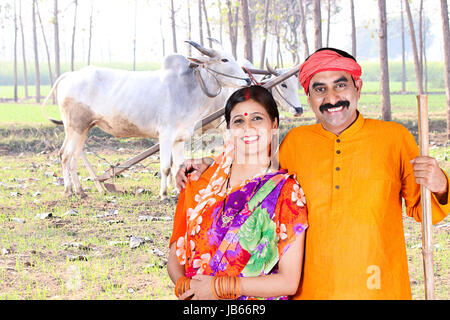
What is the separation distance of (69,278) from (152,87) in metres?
3.55

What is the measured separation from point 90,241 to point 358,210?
3.42m

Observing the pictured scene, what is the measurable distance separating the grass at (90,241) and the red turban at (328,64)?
2.05 m

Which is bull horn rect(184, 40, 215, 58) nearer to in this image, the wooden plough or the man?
the wooden plough

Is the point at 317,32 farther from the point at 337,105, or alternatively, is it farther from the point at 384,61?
the point at 337,105

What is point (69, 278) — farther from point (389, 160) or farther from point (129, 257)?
point (389, 160)

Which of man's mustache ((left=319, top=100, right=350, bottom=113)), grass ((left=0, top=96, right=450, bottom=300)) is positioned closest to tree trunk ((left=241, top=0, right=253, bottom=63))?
grass ((left=0, top=96, right=450, bottom=300))

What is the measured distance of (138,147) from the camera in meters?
12.3

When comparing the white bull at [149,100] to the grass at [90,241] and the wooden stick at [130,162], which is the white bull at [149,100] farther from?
the grass at [90,241]

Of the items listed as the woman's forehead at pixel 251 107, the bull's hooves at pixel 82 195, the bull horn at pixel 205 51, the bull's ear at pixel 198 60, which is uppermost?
the bull horn at pixel 205 51

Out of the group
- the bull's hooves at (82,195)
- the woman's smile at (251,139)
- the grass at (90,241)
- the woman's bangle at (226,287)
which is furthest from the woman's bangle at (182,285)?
the bull's hooves at (82,195)

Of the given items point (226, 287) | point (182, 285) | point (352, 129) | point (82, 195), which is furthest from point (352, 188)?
point (82, 195)

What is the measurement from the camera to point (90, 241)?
16.2 feet

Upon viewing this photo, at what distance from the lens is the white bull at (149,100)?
21.9ft

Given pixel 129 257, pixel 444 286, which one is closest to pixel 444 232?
pixel 444 286
